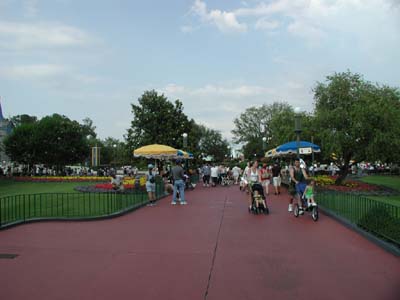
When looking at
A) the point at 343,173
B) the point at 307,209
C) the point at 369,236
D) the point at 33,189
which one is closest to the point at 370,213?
the point at 369,236

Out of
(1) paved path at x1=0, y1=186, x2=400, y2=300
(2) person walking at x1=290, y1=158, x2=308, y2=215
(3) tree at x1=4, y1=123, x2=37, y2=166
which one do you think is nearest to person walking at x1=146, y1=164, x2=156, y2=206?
(1) paved path at x1=0, y1=186, x2=400, y2=300

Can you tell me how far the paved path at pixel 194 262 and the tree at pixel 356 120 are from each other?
13.2 m

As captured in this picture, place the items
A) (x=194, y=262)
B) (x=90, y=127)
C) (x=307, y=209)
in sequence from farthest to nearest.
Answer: (x=90, y=127)
(x=307, y=209)
(x=194, y=262)

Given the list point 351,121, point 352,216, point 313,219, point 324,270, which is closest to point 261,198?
point 313,219

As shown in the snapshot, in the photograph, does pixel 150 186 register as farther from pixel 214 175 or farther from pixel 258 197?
pixel 214 175

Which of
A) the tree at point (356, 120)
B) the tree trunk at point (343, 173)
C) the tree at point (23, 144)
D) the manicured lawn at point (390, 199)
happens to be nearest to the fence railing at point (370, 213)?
the manicured lawn at point (390, 199)

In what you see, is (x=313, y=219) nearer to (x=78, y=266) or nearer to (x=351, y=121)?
(x=78, y=266)

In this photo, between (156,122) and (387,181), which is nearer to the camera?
(387,181)

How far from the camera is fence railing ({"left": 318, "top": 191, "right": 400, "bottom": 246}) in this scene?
8.24 meters

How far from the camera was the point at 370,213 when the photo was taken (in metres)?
9.42

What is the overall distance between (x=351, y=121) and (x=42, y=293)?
2131cm

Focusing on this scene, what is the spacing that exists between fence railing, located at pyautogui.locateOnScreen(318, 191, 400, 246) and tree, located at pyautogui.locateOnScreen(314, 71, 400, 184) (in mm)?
10303

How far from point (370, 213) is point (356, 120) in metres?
15.0

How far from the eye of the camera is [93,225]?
35.7 feet
